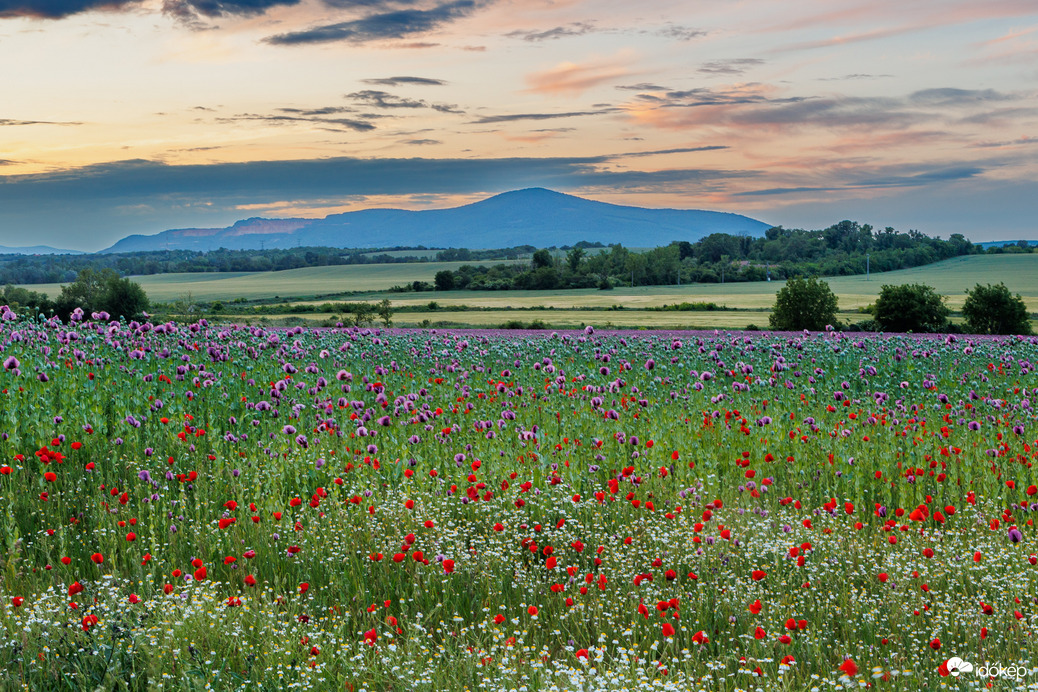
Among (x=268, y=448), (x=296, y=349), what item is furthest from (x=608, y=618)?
(x=296, y=349)

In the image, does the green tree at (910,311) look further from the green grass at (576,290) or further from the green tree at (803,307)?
the green grass at (576,290)

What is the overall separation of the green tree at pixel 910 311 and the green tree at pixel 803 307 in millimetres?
3012

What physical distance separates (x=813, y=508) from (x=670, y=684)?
4211mm

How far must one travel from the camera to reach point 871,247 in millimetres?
126438

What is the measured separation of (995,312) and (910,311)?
4.33 metres

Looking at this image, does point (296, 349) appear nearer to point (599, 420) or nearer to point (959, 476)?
point (599, 420)

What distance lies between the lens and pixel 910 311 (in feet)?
151

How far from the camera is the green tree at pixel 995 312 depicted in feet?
141

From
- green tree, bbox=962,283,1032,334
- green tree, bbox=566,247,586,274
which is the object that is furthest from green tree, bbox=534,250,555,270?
green tree, bbox=962,283,1032,334

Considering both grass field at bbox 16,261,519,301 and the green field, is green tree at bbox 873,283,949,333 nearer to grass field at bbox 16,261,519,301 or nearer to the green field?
the green field

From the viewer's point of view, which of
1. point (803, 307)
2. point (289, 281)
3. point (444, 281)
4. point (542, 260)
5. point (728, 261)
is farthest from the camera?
point (289, 281)

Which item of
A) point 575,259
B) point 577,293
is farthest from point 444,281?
point 575,259

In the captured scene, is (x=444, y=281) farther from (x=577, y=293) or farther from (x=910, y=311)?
(x=910, y=311)

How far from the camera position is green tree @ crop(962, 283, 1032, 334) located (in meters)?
43.0
